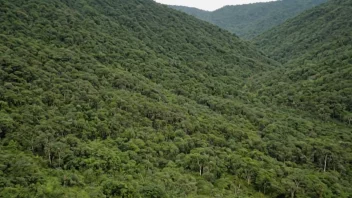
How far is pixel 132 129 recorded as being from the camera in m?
93.9

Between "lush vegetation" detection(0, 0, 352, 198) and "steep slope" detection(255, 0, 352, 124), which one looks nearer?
"lush vegetation" detection(0, 0, 352, 198)

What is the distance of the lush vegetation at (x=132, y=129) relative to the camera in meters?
74.0

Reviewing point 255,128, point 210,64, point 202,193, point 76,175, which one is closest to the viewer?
point 76,175

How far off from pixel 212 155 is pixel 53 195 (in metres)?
43.8

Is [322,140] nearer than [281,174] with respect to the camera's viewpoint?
No

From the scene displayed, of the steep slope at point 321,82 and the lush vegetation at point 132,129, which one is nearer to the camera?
the lush vegetation at point 132,129

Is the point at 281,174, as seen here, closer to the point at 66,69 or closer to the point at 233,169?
the point at 233,169

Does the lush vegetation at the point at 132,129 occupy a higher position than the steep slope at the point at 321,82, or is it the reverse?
the steep slope at the point at 321,82

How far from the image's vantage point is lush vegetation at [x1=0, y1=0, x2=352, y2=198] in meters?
74.0

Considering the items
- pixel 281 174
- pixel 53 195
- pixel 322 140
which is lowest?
pixel 53 195

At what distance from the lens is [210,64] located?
17988cm

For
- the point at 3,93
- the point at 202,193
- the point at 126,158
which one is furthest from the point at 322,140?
the point at 3,93

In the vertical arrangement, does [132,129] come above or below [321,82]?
below

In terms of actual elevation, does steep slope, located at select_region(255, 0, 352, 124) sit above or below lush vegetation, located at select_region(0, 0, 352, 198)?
above
